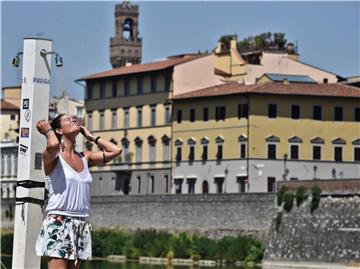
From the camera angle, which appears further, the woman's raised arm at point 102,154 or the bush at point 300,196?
the bush at point 300,196

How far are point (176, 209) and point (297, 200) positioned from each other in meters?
10.9

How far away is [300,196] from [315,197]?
3.74 ft

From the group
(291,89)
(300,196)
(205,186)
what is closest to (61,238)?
(300,196)

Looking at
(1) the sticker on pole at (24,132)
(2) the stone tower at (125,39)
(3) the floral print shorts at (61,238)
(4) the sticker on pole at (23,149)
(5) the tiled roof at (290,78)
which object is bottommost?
(3) the floral print shorts at (61,238)

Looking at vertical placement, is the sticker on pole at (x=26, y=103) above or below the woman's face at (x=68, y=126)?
above

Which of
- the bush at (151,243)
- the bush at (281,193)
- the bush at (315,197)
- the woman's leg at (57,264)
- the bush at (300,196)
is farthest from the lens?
the bush at (151,243)

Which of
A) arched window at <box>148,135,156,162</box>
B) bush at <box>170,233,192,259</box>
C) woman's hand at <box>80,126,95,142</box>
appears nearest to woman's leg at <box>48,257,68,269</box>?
woman's hand at <box>80,126,95,142</box>

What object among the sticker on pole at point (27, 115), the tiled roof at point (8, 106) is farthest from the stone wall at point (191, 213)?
the sticker on pole at point (27, 115)

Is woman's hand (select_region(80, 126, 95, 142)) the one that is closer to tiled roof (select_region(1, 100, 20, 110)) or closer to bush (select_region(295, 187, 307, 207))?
bush (select_region(295, 187, 307, 207))

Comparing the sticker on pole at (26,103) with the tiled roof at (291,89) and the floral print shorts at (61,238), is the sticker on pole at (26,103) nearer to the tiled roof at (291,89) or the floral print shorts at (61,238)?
the floral print shorts at (61,238)

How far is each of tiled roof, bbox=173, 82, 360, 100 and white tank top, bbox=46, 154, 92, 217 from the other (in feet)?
207

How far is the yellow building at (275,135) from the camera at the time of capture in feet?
237

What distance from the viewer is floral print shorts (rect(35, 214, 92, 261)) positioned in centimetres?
874

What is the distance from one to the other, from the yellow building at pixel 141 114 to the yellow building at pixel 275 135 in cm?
385
